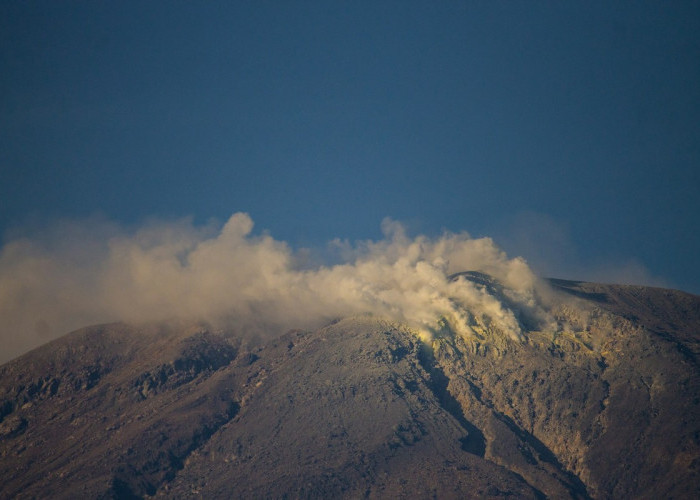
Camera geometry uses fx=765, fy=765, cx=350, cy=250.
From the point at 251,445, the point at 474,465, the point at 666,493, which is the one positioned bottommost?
the point at 666,493

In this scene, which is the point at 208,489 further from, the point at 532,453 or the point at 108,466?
the point at 532,453

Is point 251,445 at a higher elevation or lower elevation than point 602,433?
higher

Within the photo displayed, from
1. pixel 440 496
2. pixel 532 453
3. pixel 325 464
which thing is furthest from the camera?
pixel 532 453

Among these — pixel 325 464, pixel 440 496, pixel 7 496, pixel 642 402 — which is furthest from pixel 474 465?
pixel 7 496

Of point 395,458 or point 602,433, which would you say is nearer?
point 395,458

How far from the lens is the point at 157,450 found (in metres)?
194

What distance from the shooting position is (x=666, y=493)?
552 feet

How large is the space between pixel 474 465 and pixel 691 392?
60.1 meters

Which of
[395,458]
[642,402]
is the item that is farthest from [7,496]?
[642,402]

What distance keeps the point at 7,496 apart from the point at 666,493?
15459cm

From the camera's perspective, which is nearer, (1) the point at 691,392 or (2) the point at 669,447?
(2) the point at 669,447

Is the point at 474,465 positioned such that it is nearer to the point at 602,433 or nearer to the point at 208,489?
the point at 602,433

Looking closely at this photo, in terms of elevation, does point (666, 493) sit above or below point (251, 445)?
below

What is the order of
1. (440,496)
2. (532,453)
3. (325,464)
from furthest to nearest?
(532,453) < (325,464) < (440,496)
